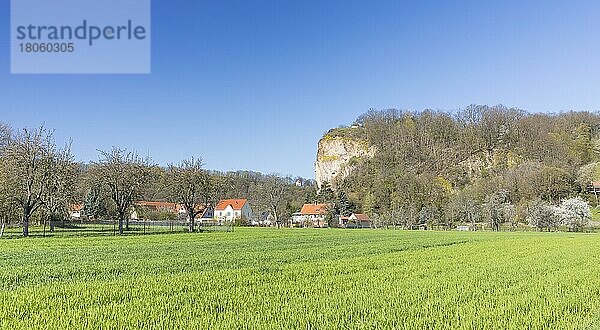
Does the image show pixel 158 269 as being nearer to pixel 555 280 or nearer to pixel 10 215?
pixel 555 280

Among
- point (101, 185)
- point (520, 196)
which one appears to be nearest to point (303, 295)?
point (101, 185)

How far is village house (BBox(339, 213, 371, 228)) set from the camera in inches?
4363

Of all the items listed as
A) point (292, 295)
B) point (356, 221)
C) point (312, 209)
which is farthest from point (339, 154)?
point (292, 295)

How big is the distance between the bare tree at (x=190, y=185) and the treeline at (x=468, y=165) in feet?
145

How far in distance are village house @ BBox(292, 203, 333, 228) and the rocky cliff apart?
26114mm

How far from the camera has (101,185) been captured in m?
62.3

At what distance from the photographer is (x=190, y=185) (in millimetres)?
70312

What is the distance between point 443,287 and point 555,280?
464 cm

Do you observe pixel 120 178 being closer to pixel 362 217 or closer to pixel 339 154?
pixel 362 217

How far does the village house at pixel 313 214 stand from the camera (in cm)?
11531

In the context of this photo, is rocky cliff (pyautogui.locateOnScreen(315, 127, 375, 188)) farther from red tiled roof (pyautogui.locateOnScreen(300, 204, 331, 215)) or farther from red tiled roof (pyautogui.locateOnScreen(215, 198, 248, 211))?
A: red tiled roof (pyautogui.locateOnScreen(215, 198, 248, 211))

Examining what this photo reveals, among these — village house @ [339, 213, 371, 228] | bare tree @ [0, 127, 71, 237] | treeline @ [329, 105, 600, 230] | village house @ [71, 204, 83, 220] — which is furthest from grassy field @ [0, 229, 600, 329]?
village house @ [339, 213, 371, 228]

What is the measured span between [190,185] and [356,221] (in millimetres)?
52929

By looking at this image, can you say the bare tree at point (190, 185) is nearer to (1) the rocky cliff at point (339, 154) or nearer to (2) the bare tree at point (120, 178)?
(2) the bare tree at point (120, 178)
